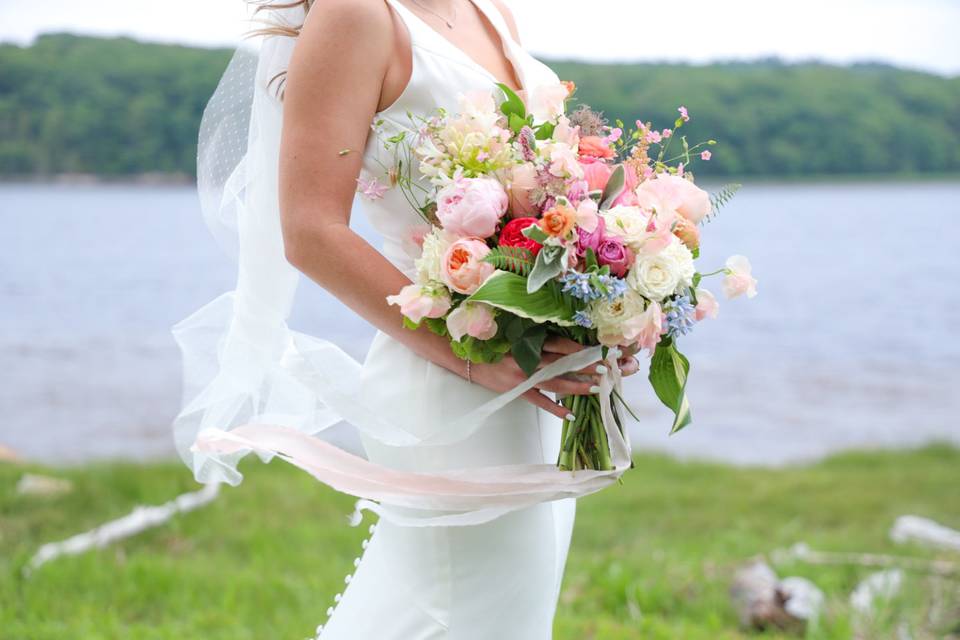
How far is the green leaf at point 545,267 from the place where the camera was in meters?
1.71

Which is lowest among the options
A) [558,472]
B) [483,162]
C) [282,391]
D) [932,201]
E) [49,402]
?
[932,201]

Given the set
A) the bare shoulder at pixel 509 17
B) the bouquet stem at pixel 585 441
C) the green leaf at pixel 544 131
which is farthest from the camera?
the bare shoulder at pixel 509 17

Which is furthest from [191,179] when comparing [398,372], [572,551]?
[398,372]

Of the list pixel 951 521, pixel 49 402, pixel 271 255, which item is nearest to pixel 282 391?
pixel 271 255

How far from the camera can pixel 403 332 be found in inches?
80.9

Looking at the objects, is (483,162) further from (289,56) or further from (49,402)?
(49,402)

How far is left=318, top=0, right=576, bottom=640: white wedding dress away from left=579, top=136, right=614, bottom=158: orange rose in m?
0.34

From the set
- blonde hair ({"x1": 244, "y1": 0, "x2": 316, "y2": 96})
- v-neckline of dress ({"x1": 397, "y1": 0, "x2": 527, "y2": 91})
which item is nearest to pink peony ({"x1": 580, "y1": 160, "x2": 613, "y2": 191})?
v-neckline of dress ({"x1": 397, "y1": 0, "x2": 527, "y2": 91})

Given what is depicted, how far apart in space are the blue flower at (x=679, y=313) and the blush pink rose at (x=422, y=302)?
0.40 m

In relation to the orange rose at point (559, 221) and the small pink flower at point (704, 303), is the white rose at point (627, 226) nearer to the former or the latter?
the orange rose at point (559, 221)

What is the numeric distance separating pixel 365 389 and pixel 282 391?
43cm

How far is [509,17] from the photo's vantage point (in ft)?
8.79

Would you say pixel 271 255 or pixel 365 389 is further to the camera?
pixel 271 255

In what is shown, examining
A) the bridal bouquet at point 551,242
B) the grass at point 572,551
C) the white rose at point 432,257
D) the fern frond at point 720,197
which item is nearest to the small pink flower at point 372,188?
the bridal bouquet at point 551,242
